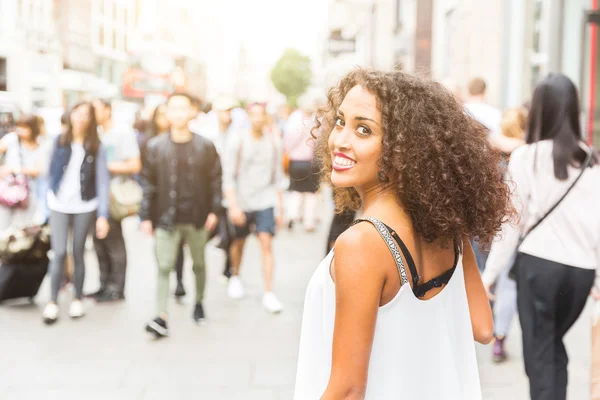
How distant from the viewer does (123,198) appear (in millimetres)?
8125

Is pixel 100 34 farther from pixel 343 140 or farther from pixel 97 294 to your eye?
pixel 343 140

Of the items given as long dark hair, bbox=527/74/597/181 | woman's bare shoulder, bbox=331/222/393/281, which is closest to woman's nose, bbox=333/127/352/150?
woman's bare shoulder, bbox=331/222/393/281

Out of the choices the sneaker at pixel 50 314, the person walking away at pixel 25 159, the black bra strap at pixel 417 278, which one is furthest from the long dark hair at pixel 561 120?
the person walking away at pixel 25 159

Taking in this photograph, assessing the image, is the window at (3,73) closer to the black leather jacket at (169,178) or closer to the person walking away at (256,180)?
the person walking away at (256,180)

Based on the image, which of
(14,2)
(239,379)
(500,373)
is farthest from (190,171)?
(14,2)

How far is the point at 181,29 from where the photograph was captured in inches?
4178

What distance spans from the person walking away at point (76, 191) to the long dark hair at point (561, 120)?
14.0 feet

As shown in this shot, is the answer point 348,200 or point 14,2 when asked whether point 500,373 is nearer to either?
point 348,200

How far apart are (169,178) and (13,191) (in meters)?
2.36

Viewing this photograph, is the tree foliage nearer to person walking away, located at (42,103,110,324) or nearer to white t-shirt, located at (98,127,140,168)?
white t-shirt, located at (98,127,140,168)

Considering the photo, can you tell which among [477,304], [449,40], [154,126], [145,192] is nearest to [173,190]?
[145,192]

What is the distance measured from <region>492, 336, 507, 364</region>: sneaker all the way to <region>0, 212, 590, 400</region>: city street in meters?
0.06

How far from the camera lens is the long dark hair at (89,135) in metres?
7.08

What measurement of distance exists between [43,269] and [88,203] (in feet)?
3.18
